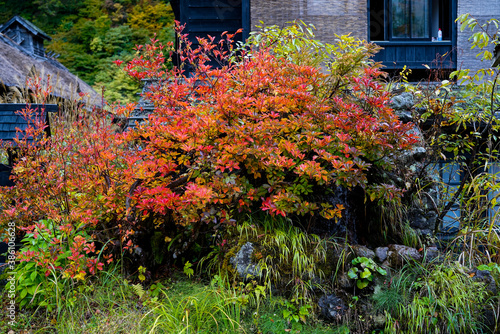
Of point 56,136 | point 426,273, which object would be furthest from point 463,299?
point 56,136

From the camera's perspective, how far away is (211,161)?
10.3 feet

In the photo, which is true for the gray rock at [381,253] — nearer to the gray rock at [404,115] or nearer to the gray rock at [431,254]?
the gray rock at [431,254]

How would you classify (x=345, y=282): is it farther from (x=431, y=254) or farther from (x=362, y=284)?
(x=431, y=254)

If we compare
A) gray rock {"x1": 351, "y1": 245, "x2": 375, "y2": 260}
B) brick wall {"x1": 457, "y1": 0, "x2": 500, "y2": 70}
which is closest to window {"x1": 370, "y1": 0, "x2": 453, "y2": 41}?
brick wall {"x1": 457, "y1": 0, "x2": 500, "y2": 70}

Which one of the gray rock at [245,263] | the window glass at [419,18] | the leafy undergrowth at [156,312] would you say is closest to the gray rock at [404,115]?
the gray rock at [245,263]

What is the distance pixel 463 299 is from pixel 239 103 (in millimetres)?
2491

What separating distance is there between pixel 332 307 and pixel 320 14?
529 centimetres

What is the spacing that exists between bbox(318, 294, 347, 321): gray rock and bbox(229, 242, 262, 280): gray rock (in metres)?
0.62

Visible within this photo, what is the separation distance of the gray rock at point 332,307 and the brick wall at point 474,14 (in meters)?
5.62

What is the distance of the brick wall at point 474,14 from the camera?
682 centimetres

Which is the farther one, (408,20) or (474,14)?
(408,20)

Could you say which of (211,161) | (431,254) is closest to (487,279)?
(431,254)

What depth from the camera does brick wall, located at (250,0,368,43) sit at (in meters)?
6.64

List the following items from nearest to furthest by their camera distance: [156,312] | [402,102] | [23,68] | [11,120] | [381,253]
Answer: [156,312], [381,253], [11,120], [402,102], [23,68]
